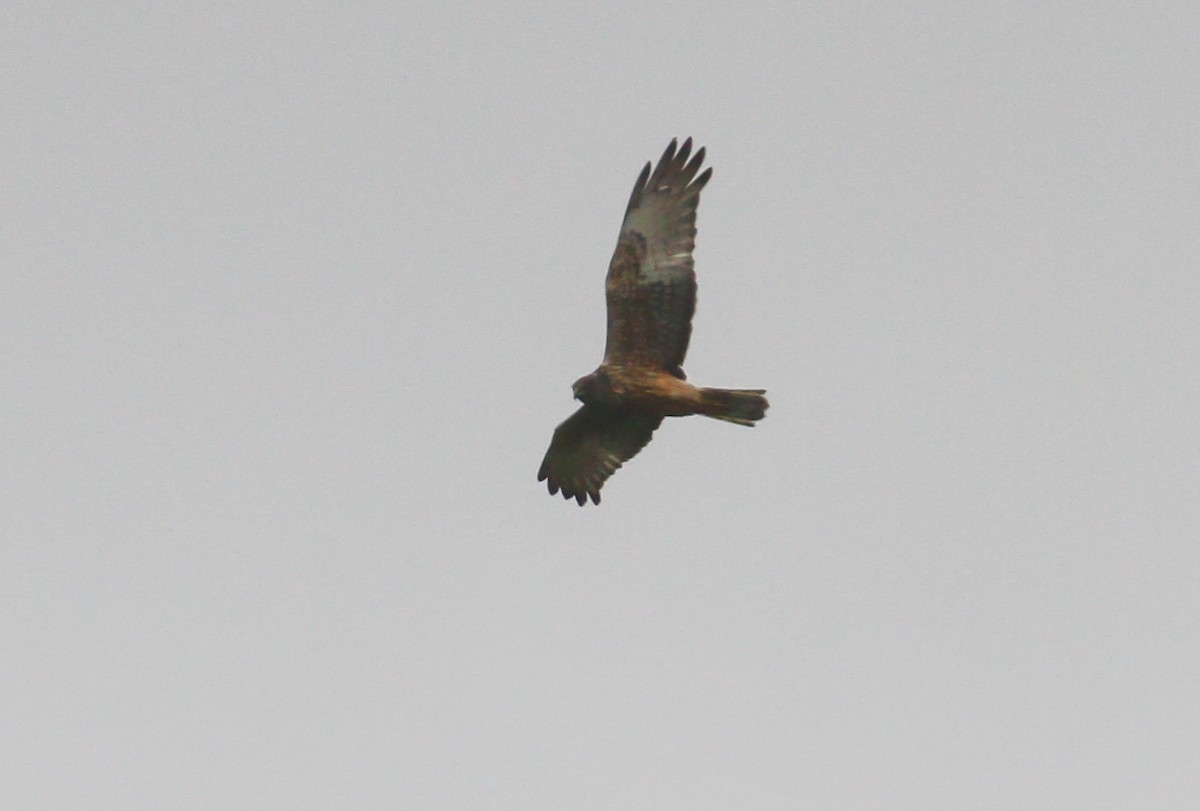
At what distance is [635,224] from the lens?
1786 centimetres

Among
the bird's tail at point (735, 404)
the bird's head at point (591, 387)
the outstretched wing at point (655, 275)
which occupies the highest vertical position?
the outstretched wing at point (655, 275)

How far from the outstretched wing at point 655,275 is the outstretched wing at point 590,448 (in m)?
1.23

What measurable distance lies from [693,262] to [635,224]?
0.63 meters

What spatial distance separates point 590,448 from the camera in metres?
19.8

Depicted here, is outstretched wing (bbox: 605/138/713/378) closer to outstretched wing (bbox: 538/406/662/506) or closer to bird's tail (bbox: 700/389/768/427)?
bird's tail (bbox: 700/389/768/427)

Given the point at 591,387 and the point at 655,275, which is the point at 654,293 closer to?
the point at 655,275

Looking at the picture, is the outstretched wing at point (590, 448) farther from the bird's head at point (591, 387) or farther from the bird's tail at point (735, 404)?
the bird's tail at point (735, 404)

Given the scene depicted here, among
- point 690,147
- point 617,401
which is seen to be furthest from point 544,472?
point 690,147

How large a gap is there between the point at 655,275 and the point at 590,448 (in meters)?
2.63

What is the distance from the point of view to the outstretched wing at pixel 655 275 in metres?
17.8

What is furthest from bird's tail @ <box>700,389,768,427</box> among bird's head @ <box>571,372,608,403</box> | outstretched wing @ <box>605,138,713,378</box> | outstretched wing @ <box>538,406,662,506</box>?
outstretched wing @ <box>538,406,662,506</box>

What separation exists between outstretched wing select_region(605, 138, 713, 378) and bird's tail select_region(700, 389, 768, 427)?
17.6 inches

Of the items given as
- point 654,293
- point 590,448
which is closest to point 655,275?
point 654,293

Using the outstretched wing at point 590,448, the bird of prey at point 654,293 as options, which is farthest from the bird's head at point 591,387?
the outstretched wing at point 590,448
